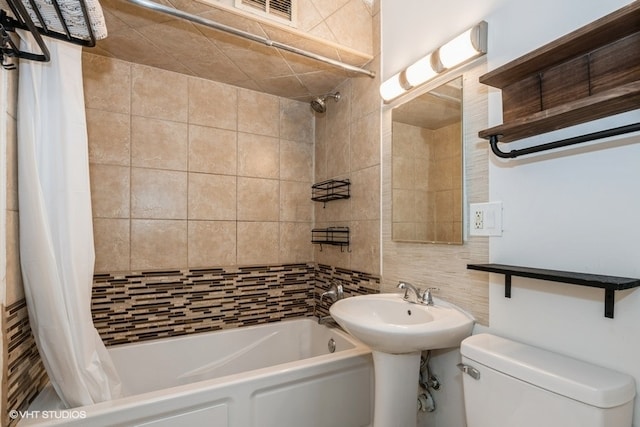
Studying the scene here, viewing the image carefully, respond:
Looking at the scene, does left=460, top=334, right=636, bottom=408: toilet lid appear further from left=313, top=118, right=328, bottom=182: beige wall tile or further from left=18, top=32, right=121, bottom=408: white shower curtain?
left=313, top=118, right=328, bottom=182: beige wall tile

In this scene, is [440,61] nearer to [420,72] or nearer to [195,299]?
[420,72]

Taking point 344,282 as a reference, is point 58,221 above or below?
above

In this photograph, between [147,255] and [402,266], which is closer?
[402,266]

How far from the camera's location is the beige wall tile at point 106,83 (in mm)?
1841

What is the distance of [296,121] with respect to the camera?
246cm

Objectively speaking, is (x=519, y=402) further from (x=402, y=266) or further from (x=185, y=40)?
(x=185, y=40)

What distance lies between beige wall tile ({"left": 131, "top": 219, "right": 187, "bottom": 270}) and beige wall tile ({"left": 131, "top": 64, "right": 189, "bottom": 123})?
27.4 inches

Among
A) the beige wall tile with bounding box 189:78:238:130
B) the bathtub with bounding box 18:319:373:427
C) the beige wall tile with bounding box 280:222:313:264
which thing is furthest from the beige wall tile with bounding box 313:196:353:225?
the beige wall tile with bounding box 189:78:238:130

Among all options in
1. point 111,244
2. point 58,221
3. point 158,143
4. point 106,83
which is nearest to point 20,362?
point 58,221

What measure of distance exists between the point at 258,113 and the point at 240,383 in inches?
69.8

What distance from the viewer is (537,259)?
1.05m

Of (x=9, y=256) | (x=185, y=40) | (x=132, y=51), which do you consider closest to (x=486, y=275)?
(x=9, y=256)

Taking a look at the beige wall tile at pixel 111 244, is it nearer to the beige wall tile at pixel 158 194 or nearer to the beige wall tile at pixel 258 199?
the beige wall tile at pixel 158 194

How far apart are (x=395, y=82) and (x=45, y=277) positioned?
5.71ft
